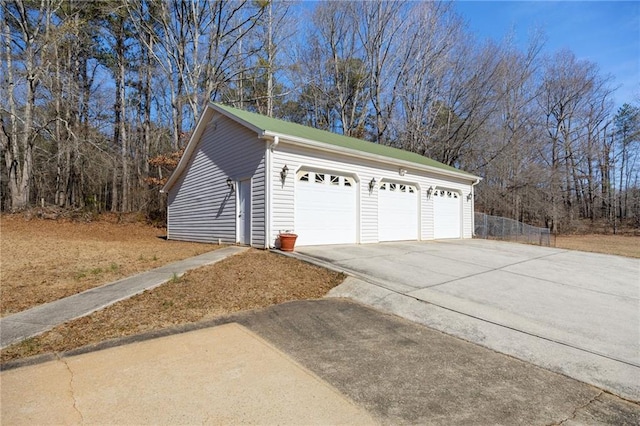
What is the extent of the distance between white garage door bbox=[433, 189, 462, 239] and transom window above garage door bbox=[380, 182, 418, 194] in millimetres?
1720

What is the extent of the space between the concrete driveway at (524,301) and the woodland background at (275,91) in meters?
14.2

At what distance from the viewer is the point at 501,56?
71.5ft

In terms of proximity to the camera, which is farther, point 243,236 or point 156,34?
point 156,34

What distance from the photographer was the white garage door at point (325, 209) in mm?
9352

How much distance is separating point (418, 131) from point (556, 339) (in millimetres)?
20501

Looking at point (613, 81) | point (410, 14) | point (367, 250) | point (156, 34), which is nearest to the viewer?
point (367, 250)

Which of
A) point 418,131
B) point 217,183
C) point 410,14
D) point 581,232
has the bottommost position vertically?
point 581,232

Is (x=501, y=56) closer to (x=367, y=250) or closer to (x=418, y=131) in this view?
(x=418, y=131)

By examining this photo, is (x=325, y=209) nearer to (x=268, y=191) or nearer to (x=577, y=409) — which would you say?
(x=268, y=191)

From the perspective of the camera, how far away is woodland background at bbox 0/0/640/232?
1702 centimetres

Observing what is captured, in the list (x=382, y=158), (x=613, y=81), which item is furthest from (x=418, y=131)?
(x=613, y=81)

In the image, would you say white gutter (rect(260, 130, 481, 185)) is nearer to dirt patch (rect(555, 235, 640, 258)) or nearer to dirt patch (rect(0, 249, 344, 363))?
dirt patch (rect(0, 249, 344, 363))

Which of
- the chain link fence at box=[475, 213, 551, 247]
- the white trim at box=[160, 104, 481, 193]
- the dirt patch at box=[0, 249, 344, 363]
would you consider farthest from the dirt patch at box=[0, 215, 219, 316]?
the chain link fence at box=[475, 213, 551, 247]

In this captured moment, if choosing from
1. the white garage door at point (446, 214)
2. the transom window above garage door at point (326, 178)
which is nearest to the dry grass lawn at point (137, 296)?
the transom window above garage door at point (326, 178)
